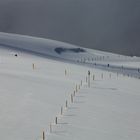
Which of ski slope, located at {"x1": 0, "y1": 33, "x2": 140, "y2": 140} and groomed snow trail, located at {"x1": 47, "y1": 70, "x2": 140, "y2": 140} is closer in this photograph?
ski slope, located at {"x1": 0, "y1": 33, "x2": 140, "y2": 140}

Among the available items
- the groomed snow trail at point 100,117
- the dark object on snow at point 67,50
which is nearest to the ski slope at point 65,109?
the groomed snow trail at point 100,117

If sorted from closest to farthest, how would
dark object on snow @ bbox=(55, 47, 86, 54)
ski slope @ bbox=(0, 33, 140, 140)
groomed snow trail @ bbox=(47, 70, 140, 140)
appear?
ski slope @ bbox=(0, 33, 140, 140) → groomed snow trail @ bbox=(47, 70, 140, 140) → dark object on snow @ bbox=(55, 47, 86, 54)

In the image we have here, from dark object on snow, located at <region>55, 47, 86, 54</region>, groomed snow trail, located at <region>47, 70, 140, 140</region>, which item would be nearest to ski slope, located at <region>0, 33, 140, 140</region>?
groomed snow trail, located at <region>47, 70, 140, 140</region>

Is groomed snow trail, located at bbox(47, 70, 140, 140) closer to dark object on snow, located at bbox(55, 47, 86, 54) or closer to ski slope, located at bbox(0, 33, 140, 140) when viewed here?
ski slope, located at bbox(0, 33, 140, 140)

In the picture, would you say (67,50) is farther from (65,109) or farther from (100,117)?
(100,117)

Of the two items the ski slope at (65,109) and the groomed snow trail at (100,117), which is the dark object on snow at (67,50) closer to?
the ski slope at (65,109)

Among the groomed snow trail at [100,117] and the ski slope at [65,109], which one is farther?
the groomed snow trail at [100,117]

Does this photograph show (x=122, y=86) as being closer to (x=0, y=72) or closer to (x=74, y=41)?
(x=0, y=72)

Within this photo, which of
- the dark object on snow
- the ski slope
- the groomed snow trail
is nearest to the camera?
the ski slope

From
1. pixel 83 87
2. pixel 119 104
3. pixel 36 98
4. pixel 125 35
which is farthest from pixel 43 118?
pixel 125 35

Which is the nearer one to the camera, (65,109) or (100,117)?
(100,117)

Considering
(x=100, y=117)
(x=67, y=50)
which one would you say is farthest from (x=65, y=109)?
(x=67, y=50)

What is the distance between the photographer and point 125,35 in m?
182

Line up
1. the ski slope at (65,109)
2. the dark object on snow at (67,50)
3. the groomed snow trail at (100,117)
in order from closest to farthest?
the ski slope at (65,109) < the groomed snow trail at (100,117) < the dark object on snow at (67,50)
